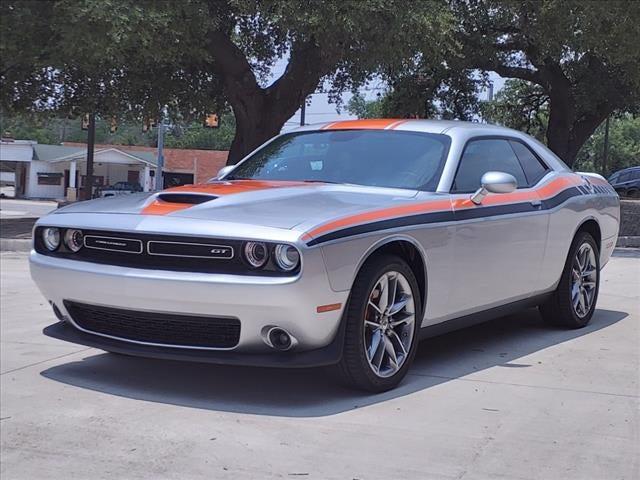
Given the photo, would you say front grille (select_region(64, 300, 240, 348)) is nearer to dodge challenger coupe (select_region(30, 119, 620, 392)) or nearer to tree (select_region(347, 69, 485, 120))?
dodge challenger coupe (select_region(30, 119, 620, 392))

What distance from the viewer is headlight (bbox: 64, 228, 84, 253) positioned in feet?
15.1

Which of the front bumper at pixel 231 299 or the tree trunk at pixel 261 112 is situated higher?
the tree trunk at pixel 261 112

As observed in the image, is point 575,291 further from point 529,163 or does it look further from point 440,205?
point 440,205

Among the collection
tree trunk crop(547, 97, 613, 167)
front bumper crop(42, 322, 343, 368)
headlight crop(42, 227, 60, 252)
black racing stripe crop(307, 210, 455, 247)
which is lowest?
front bumper crop(42, 322, 343, 368)

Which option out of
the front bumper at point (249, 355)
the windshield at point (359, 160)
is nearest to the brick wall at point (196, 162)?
the windshield at point (359, 160)

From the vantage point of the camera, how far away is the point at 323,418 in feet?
13.5

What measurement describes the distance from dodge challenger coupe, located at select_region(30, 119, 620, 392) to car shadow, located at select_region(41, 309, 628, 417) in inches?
9.7

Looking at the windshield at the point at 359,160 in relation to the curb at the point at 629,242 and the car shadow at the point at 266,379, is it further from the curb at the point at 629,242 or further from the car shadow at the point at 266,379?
the curb at the point at 629,242

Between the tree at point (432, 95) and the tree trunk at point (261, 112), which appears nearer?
the tree trunk at point (261, 112)

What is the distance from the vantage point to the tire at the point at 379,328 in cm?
425

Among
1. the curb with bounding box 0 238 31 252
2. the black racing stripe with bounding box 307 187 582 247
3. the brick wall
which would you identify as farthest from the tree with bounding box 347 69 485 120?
the brick wall

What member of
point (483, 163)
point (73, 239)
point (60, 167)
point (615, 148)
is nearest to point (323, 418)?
point (73, 239)

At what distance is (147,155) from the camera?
233ft

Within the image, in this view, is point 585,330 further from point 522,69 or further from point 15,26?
point 522,69
